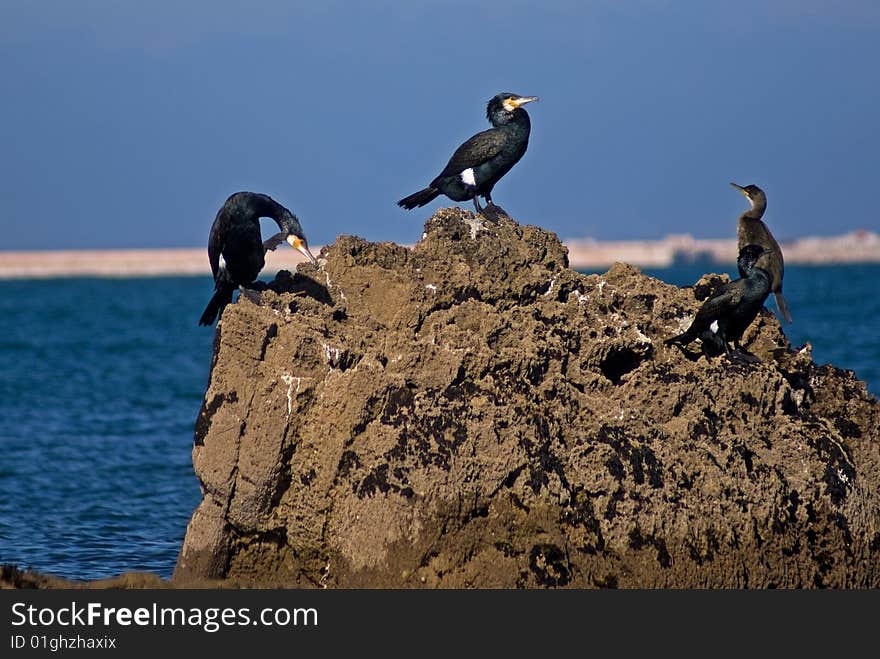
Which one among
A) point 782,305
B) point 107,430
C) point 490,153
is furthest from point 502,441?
point 107,430

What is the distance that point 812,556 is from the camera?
5.94 m

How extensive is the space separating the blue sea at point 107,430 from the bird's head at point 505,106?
11.1 feet

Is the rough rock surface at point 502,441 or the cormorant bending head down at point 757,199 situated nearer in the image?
the rough rock surface at point 502,441

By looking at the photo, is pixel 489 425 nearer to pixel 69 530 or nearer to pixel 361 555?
pixel 361 555

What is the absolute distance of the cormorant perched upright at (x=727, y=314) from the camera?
6.48 meters

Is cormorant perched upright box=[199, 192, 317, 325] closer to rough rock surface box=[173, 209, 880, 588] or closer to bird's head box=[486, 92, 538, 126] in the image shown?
rough rock surface box=[173, 209, 880, 588]

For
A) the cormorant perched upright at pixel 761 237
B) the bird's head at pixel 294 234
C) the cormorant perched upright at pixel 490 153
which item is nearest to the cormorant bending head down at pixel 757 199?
the cormorant perched upright at pixel 761 237

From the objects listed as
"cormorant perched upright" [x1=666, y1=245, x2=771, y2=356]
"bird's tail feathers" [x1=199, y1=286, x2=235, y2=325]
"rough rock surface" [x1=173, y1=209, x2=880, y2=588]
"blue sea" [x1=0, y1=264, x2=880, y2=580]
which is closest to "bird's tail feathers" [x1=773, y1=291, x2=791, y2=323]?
"rough rock surface" [x1=173, y1=209, x2=880, y2=588]

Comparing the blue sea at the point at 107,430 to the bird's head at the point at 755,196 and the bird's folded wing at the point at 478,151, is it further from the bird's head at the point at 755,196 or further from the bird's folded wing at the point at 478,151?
the bird's head at the point at 755,196

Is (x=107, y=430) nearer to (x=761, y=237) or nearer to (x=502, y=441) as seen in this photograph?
(x=761, y=237)

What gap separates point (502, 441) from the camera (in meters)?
5.75

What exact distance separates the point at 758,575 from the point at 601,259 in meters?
93.9

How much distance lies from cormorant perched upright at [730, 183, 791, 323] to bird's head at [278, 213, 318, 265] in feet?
9.60

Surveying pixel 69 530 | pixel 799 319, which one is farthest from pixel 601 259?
pixel 69 530
